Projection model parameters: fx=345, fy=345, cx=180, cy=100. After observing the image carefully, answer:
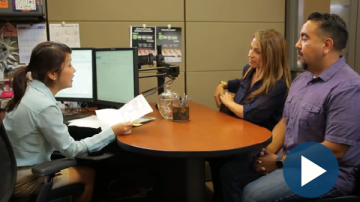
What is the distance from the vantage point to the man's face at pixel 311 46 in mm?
1614

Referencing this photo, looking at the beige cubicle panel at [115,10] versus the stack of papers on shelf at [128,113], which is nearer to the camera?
the stack of papers on shelf at [128,113]

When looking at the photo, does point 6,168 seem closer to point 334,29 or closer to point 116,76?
point 116,76

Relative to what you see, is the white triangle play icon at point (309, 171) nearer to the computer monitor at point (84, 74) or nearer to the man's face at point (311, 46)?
the man's face at point (311, 46)

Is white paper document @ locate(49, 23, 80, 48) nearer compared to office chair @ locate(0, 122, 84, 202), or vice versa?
office chair @ locate(0, 122, 84, 202)

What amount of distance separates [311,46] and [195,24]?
1336mm

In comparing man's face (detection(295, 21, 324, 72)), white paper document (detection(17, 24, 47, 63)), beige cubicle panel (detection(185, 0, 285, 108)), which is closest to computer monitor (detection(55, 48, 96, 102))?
white paper document (detection(17, 24, 47, 63))

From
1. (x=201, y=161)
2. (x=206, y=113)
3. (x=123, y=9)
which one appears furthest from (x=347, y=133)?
(x=123, y=9)

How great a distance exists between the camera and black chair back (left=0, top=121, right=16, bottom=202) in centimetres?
139

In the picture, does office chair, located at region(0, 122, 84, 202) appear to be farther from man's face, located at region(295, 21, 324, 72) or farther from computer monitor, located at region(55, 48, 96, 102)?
man's face, located at region(295, 21, 324, 72)

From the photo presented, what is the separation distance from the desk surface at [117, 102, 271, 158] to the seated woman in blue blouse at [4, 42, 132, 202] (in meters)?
0.16

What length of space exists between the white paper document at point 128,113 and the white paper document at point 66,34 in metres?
1.01

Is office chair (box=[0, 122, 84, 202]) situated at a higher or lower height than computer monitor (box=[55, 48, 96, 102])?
lower
